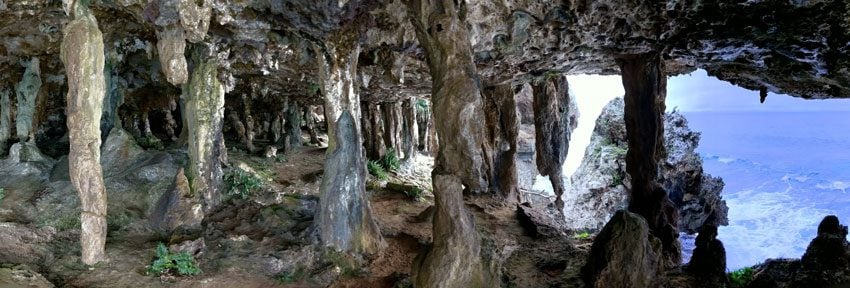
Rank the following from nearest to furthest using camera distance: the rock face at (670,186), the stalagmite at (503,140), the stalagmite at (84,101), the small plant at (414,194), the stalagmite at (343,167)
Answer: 1. the stalagmite at (84,101)
2. the stalagmite at (343,167)
3. the small plant at (414,194)
4. the stalagmite at (503,140)
5. the rock face at (670,186)

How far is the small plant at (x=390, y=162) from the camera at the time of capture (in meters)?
18.2

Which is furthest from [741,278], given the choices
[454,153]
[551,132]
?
[551,132]

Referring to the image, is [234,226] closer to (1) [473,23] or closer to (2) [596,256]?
(1) [473,23]

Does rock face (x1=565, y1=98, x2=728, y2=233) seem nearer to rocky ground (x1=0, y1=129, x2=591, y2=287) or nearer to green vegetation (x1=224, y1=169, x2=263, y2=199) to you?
rocky ground (x1=0, y1=129, x2=591, y2=287)

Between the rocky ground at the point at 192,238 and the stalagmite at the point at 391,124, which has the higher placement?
the stalagmite at the point at 391,124

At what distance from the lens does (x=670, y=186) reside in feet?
61.2

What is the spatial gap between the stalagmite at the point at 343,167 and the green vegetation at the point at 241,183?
341cm

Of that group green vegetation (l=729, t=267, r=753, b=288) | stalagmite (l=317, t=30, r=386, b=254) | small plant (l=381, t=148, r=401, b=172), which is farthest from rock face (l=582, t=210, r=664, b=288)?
small plant (l=381, t=148, r=401, b=172)

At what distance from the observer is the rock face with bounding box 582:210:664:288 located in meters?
6.64

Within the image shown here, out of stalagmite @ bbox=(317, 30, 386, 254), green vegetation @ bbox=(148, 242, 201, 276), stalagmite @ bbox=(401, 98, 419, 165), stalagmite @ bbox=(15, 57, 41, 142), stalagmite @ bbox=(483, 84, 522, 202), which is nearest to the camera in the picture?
green vegetation @ bbox=(148, 242, 201, 276)

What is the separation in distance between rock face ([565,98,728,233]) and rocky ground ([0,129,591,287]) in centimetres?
769

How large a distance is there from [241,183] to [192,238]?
3.11 m

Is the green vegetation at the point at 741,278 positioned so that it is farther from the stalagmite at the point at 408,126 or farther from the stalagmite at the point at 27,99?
the stalagmite at the point at 27,99

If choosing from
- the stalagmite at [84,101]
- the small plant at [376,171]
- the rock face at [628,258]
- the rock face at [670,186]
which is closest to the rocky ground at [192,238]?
the rock face at [628,258]
